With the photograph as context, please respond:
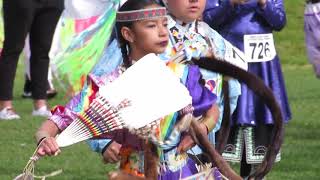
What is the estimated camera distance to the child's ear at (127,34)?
4559 millimetres

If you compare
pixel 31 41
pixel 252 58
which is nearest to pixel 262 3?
pixel 252 58

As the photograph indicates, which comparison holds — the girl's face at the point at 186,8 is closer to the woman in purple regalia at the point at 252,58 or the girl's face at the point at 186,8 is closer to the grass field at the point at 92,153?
the woman in purple regalia at the point at 252,58

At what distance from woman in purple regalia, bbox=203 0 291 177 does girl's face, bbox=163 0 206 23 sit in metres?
0.93

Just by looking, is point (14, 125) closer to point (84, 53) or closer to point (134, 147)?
point (84, 53)

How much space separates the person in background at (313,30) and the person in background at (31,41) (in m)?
2.42

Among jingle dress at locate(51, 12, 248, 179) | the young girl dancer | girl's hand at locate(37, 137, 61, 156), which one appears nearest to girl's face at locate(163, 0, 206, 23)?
jingle dress at locate(51, 12, 248, 179)

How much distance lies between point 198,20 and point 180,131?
4.57 feet

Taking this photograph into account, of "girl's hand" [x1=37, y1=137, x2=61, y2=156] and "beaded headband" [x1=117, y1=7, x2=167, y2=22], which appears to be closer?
"girl's hand" [x1=37, y1=137, x2=61, y2=156]

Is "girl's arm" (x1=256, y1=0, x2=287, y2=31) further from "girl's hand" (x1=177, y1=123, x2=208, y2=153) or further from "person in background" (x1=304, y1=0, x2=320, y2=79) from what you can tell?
"person in background" (x1=304, y1=0, x2=320, y2=79)

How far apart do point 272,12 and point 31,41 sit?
417 cm

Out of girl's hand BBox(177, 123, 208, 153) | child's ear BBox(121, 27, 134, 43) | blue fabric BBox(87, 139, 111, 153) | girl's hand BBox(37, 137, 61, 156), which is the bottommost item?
blue fabric BBox(87, 139, 111, 153)

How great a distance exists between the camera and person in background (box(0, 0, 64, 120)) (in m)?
9.67

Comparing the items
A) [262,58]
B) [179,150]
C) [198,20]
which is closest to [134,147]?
[179,150]

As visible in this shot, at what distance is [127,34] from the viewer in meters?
4.58
